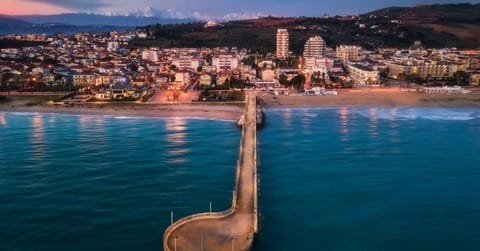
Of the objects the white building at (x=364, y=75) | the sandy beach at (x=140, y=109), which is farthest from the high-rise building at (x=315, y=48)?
the sandy beach at (x=140, y=109)

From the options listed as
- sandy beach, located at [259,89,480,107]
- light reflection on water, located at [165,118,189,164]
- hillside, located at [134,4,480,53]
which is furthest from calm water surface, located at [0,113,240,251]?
hillside, located at [134,4,480,53]

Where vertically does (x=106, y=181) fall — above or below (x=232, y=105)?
below

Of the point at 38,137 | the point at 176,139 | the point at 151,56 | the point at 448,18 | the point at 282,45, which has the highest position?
the point at 448,18

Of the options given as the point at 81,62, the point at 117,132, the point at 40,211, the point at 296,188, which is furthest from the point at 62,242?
the point at 81,62

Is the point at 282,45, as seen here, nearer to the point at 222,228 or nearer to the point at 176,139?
the point at 176,139

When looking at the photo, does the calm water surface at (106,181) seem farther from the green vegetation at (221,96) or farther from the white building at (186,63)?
the white building at (186,63)

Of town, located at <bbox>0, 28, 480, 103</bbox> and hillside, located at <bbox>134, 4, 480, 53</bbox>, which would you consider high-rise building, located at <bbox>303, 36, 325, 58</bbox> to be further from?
hillside, located at <bbox>134, 4, 480, 53</bbox>

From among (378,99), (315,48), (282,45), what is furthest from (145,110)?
(282,45)
